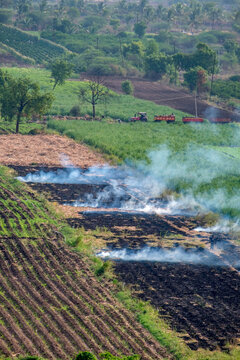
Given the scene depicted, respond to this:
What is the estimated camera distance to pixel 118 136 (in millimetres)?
67938

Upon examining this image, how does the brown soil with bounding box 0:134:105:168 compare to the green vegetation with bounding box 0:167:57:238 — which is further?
the brown soil with bounding box 0:134:105:168

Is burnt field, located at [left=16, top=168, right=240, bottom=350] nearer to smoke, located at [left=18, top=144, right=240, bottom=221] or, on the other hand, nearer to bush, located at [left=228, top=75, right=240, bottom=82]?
smoke, located at [left=18, top=144, right=240, bottom=221]

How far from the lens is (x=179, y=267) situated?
31.6 meters

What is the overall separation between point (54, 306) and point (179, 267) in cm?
857

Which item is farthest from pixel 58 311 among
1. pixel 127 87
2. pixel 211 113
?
pixel 127 87

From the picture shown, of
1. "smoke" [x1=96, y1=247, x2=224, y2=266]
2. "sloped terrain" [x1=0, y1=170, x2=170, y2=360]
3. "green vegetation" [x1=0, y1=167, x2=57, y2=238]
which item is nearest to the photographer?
"sloped terrain" [x1=0, y1=170, x2=170, y2=360]

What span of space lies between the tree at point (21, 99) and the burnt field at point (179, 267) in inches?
1007

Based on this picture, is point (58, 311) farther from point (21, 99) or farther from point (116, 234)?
point (21, 99)

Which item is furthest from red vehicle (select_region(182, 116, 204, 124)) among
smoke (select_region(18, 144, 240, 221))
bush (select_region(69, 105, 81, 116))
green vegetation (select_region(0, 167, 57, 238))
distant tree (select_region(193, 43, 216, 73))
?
distant tree (select_region(193, 43, 216, 73))

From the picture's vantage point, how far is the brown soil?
5531 centimetres

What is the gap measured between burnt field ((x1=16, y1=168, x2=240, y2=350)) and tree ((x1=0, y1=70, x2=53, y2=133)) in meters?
25.6

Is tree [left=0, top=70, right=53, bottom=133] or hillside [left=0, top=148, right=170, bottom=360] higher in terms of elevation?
tree [left=0, top=70, right=53, bottom=133]

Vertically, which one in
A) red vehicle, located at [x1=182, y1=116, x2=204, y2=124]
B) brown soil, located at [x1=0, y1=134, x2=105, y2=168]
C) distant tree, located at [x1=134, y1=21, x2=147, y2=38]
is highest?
distant tree, located at [x1=134, y1=21, x2=147, y2=38]

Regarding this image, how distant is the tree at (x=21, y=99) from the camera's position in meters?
67.3
